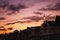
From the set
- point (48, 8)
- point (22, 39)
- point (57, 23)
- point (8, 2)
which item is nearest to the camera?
point (8, 2)

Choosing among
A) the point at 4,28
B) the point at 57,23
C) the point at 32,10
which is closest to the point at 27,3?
the point at 32,10

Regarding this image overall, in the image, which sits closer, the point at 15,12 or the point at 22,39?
the point at 15,12

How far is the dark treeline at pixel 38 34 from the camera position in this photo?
6098 millimetres

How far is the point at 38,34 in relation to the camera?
6664 mm

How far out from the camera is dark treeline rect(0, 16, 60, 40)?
610 centimetres

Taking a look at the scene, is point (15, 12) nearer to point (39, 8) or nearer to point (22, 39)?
point (39, 8)

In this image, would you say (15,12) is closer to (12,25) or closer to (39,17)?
(12,25)

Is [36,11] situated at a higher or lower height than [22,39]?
higher

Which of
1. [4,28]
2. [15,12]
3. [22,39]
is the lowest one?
[22,39]

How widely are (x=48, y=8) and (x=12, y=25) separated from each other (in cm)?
Answer: 134

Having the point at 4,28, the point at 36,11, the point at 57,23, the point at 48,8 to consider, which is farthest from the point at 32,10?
the point at 57,23

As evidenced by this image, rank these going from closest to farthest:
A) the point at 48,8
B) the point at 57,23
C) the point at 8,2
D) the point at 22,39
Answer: the point at 8,2 → the point at 48,8 → the point at 22,39 → the point at 57,23

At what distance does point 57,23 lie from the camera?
704cm

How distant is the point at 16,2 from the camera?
5.23 meters
